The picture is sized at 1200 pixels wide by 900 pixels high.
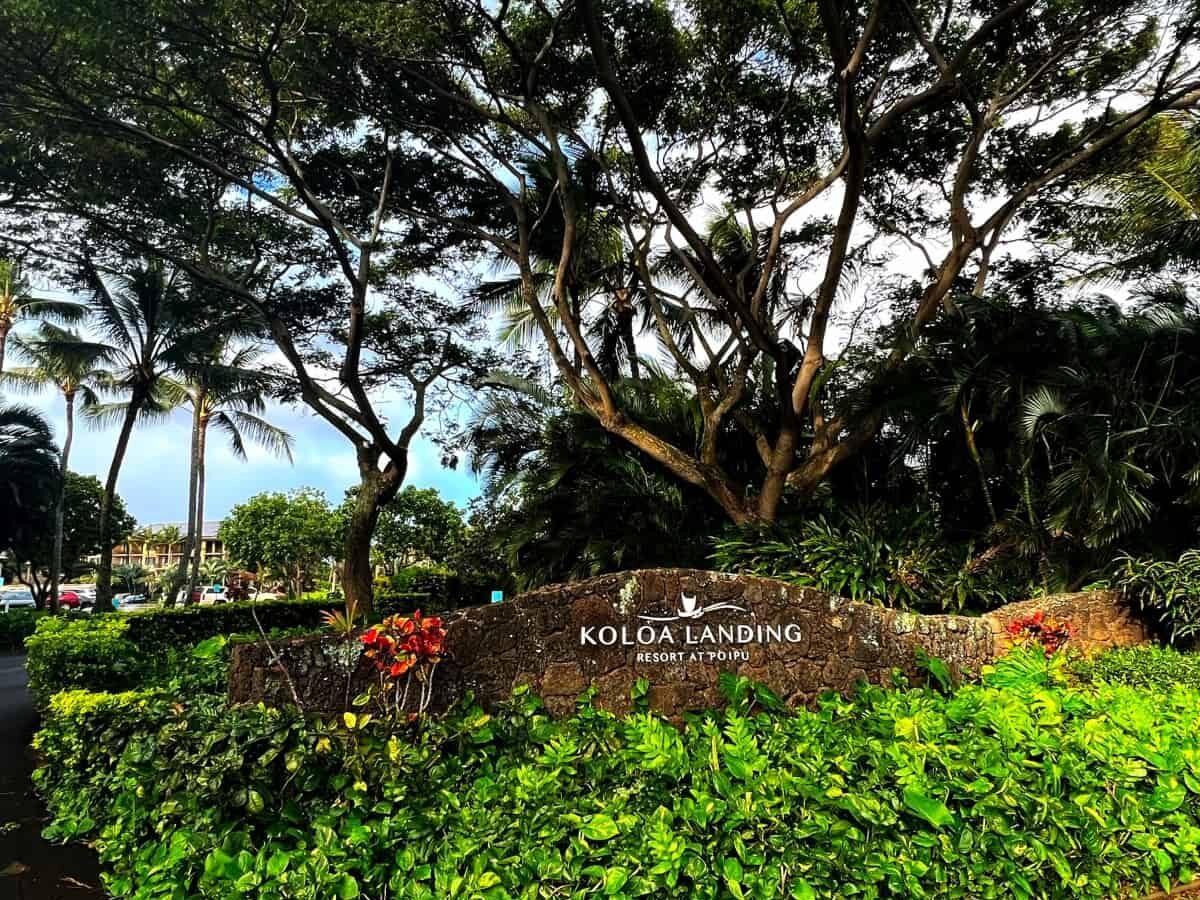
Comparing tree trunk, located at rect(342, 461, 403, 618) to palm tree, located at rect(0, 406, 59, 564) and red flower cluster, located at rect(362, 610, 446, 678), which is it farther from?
palm tree, located at rect(0, 406, 59, 564)

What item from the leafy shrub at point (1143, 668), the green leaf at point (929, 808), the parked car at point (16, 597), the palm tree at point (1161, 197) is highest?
the palm tree at point (1161, 197)

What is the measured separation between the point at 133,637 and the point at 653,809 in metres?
11.9

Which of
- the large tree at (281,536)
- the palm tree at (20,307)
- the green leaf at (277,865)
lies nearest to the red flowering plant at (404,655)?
the green leaf at (277,865)

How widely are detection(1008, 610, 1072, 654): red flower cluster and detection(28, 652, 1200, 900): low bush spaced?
2181mm

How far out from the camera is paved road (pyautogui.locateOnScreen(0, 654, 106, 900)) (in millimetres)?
3754

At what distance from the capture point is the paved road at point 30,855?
3.75 m

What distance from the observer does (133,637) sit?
1234cm

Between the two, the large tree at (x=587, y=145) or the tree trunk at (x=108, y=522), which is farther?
the tree trunk at (x=108, y=522)

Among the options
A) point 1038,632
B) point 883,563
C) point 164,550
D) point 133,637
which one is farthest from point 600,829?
point 164,550

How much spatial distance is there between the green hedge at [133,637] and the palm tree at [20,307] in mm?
7670

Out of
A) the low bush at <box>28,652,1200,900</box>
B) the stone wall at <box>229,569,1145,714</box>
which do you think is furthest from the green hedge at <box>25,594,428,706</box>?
the low bush at <box>28,652,1200,900</box>

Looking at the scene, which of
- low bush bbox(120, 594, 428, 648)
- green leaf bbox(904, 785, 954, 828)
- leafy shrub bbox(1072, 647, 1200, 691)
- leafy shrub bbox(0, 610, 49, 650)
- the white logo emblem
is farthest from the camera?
Answer: leafy shrub bbox(0, 610, 49, 650)

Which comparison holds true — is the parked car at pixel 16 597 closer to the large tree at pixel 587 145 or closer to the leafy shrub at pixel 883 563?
the large tree at pixel 587 145

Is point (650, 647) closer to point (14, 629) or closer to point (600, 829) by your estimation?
point (600, 829)
